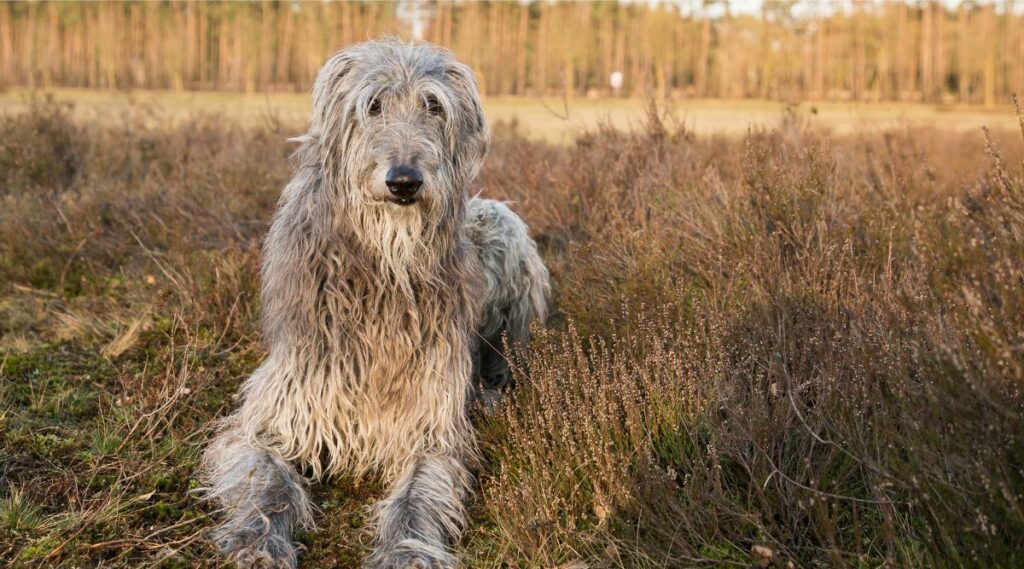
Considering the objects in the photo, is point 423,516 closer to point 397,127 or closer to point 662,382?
point 662,382

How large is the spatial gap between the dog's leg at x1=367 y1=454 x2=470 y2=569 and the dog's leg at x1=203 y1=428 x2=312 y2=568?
0.38 metres

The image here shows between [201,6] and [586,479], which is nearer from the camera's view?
[586,479]

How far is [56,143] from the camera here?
966cm

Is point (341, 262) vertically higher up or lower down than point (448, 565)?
higher up

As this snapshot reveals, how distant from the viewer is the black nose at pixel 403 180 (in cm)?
341

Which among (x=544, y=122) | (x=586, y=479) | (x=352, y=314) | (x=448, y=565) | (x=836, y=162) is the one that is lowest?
(x=448, y=565)

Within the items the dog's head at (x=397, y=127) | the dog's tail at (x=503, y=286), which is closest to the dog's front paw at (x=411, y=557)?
the dog's head at (x=397, y=127)

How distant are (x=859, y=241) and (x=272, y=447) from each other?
4.01m

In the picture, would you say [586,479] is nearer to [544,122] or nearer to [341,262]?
[341,262]

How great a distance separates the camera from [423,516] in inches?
142

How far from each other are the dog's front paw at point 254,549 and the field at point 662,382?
10cm

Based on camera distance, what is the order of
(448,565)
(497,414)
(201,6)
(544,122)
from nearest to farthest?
(448,565), (497,414), (544,122), (201,6)

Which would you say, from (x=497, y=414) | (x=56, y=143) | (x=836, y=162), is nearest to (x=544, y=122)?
Answer: (x=56, y=143)

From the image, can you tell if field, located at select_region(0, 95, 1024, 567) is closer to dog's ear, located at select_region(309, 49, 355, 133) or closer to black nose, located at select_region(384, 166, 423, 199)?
black nose, located at select_region(384, 166, 423, 199)
